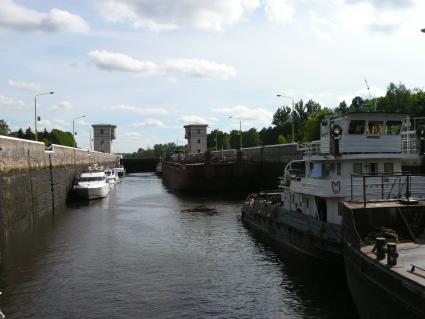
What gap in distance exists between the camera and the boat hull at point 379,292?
1117 cm

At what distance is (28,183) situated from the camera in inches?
1529

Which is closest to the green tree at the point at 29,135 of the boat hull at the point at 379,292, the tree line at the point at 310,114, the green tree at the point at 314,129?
the tree line at the point at 310,114

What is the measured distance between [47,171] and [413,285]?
1665 inches

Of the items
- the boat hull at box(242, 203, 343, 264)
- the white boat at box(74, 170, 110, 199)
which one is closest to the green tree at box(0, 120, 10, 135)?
the white boat at box(74, 170, 110, 199)

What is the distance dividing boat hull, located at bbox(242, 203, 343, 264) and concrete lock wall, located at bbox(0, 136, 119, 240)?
16170 millimetres

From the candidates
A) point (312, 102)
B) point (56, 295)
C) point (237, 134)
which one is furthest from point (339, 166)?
point (237, 134)

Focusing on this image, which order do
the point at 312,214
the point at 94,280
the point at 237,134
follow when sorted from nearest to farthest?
the point at 94,280
the point at 312,214
the point at 237,134

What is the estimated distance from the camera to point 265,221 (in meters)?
32.8

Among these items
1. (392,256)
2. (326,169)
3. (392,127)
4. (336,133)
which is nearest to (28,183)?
(326,169)

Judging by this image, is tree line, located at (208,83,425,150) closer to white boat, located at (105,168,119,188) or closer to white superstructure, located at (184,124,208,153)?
white superstructure, located at (184,124,208,153)

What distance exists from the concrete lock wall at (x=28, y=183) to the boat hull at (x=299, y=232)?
16.2m

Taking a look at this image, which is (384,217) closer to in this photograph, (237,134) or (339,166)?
(339,166)

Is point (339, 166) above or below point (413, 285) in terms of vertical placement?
above

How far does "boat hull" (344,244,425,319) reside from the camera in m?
11.2
